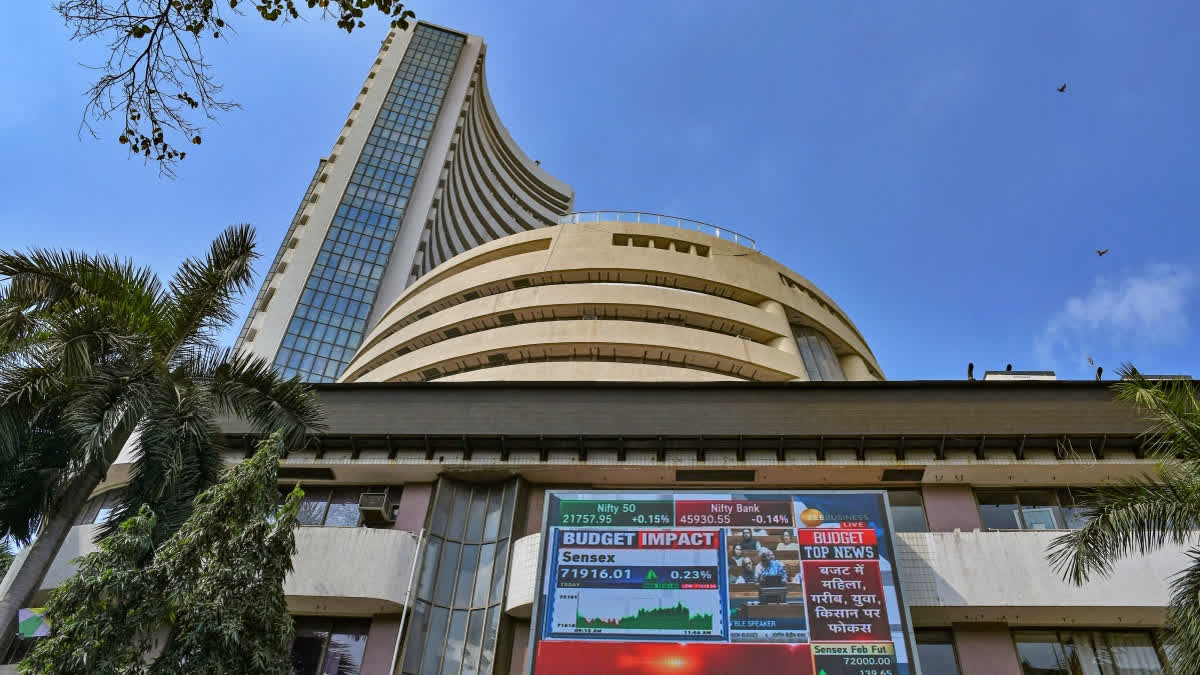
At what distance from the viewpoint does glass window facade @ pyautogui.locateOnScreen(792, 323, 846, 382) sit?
32.4m

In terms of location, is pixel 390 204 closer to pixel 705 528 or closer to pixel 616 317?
pixel 616 317

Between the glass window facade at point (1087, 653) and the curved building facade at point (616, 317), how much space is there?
12942 millimetres

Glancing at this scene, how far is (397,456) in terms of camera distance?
20328 mm

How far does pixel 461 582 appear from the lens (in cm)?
1838

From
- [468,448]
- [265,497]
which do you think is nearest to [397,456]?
[468,448]

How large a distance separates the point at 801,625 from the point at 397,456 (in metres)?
10.6

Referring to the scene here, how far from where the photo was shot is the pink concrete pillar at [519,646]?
1712 centimetres

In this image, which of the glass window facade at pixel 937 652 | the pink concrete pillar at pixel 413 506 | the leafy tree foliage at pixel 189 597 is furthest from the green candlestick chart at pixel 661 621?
the leafy tree foliage at pixel 189 597

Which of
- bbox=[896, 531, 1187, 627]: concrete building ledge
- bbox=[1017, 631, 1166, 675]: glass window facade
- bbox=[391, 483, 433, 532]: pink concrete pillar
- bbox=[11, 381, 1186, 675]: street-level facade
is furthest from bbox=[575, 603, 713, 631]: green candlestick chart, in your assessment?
bbox=[1017, 631, 1166, 675]: glass window facade

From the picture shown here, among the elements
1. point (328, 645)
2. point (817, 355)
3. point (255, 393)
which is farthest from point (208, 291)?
point (817, 355)

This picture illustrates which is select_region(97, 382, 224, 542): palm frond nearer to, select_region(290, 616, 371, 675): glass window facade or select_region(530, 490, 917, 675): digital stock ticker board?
select_region(290, 616, 371, 675): glass window facade

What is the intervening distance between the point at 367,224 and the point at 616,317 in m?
47.7

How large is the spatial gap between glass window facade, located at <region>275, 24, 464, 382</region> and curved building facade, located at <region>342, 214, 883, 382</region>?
25563 mm

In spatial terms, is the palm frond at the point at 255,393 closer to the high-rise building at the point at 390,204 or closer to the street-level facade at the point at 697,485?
the street-level facade at the point at 697,485
